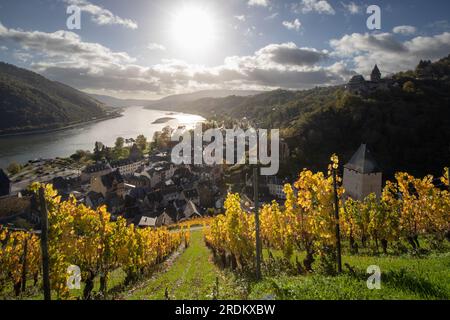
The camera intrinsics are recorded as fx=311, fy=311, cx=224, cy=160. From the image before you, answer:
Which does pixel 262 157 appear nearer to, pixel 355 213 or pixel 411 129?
pixel 411 129

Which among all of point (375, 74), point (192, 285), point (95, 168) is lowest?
point (95, 168)

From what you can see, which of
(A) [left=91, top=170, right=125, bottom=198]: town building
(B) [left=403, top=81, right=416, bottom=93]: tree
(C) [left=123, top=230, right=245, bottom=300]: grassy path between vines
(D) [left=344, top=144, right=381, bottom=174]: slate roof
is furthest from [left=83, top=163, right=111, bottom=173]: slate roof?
(B) [left=403, top=81, right=416, bottom=93]: tree

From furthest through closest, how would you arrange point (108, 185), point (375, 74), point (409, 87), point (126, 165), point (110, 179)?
1. point (375, 74)
2. point (126, 165)
3. point (409, 87)
4. point (110, 179)
5. point (108, 185)

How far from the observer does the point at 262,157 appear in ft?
360

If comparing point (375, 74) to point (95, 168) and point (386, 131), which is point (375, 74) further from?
point (95, 168)

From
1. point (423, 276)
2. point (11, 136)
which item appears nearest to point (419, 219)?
point (423, 276)

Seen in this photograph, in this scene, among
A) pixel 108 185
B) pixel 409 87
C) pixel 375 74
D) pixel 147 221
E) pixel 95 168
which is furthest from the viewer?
pixel 375 74

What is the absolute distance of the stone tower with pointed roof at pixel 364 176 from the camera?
147 feet

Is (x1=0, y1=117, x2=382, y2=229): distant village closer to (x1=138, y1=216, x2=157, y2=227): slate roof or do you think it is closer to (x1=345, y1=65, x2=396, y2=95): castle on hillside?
(x1=138, y1=216, x2=157, y2=227): slate roof

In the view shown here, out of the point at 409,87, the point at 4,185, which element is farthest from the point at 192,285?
the point at 409,87

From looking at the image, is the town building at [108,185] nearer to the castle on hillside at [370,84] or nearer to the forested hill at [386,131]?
the forested hill at [386,131]

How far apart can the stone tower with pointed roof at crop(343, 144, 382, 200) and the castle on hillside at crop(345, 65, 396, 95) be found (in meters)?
95.1

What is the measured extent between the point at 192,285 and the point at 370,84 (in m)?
143

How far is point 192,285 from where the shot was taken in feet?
62.8
